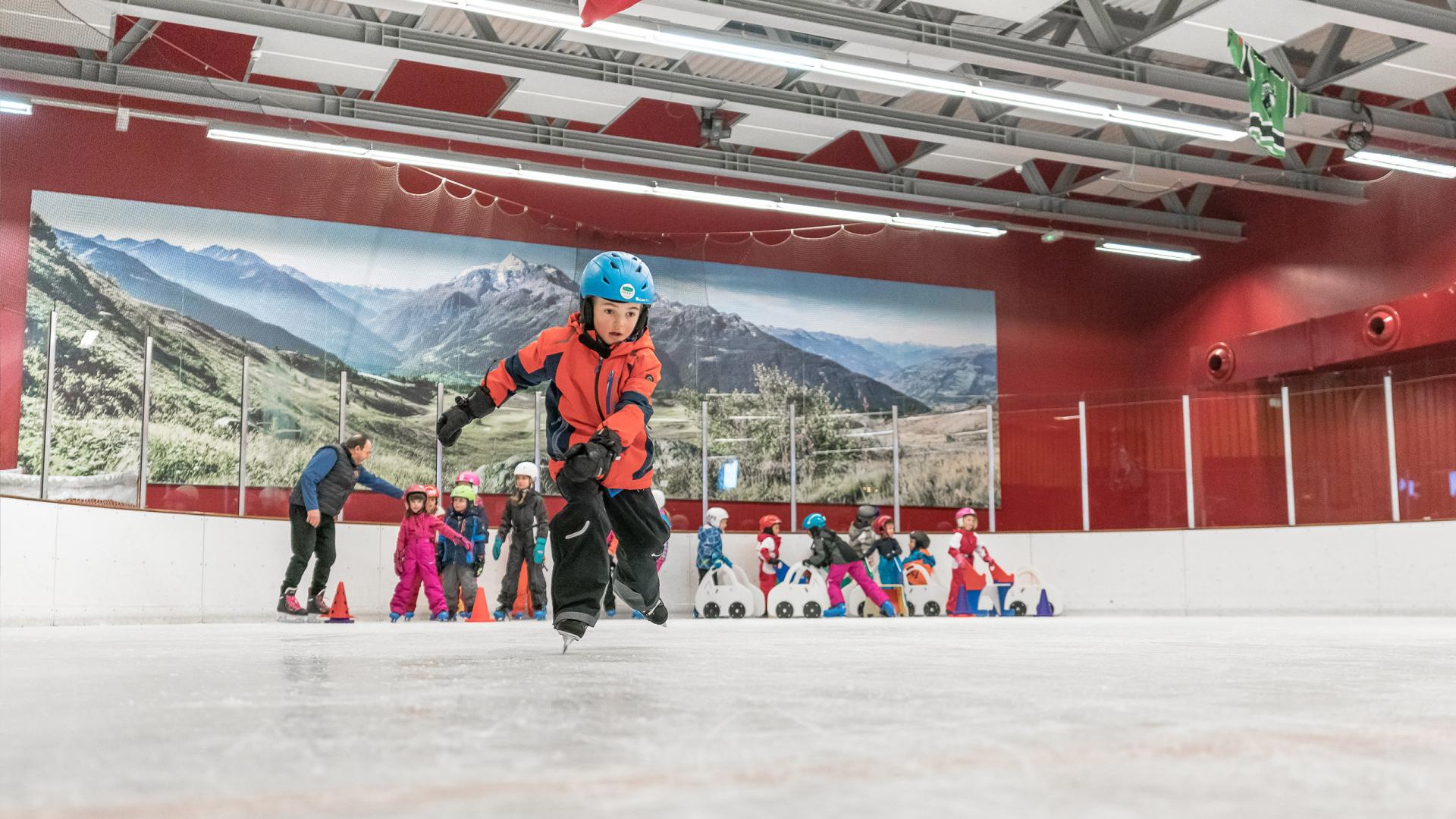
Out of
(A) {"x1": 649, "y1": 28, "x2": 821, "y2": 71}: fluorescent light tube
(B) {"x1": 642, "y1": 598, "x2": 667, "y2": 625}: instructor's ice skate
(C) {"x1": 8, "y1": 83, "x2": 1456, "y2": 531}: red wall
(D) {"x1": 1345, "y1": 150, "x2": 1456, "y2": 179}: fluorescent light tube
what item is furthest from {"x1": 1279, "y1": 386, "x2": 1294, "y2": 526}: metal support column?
(B) {"x1": 642, "y1": 598, "x2": 667, "y2": 625}: instructor's ice skate

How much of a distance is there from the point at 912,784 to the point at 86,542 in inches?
378

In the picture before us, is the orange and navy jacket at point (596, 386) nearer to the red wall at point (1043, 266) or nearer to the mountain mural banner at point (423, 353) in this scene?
the red wall at point (1043, 266)

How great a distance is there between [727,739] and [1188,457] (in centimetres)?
1429

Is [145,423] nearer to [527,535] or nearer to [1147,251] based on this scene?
[527,535]

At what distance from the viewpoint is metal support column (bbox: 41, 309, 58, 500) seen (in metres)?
8.84

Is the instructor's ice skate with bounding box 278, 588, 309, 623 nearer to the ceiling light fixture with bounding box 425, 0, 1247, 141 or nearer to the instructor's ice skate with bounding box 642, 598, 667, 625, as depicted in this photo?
the ceiling light fixture with bounding box 425, 0, 1247, 141

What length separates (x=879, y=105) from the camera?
47.0 feet

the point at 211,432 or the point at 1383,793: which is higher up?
the point at 211,432

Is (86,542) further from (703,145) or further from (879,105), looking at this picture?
(879,105)

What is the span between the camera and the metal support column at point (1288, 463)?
13906 mm

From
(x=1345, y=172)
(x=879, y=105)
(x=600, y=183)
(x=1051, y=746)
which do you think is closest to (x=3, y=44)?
(x=600, y=183)

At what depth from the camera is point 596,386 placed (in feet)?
14.9

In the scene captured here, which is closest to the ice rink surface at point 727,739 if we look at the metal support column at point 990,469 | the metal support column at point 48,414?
the metal support column at point 48,414

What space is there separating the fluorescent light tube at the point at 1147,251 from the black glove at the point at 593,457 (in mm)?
14393
